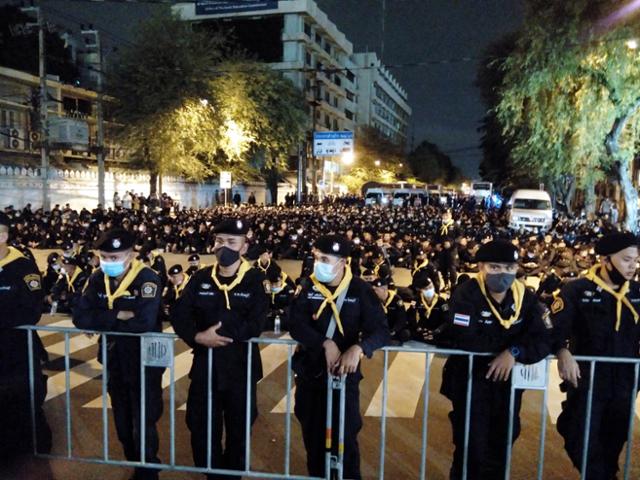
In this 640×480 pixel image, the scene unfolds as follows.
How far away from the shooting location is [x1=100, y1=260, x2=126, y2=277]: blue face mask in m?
3.91

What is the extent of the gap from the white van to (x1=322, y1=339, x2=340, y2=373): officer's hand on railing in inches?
880

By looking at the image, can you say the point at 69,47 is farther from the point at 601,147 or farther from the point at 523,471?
the point at 523,471

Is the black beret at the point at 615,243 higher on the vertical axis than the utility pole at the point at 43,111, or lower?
lower

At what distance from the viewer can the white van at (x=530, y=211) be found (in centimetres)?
2486

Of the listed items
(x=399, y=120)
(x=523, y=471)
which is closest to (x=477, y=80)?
(x=523, y=471)

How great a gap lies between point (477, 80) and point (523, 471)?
95.8ft

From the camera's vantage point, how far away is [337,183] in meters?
65.2

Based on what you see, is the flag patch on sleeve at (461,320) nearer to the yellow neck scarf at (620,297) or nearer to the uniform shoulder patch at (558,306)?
the uniform shoulder patch at (558,306)

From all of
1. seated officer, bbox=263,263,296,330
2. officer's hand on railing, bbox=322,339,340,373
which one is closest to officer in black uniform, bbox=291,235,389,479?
officer's hand on railing, bbox=322,339,340,373

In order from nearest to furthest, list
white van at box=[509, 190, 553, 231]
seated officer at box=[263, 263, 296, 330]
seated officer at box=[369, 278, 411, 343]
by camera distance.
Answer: seated officer at box=[369, 278, 411, 343], seated officer at box=[263, 263, 296, 330], white van at box=[509, 190, 553, 231]

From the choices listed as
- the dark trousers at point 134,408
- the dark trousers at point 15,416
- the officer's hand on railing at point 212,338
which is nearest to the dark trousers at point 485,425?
the officer's hand on railing at point 212,338

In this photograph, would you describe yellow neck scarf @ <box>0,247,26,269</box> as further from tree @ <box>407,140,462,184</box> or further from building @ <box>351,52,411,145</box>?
tree @ <box>407,140,462,184</box>

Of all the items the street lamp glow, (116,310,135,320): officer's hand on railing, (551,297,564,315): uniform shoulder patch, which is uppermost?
the street lamp glow

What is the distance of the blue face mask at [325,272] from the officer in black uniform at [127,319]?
1214 millimetres
